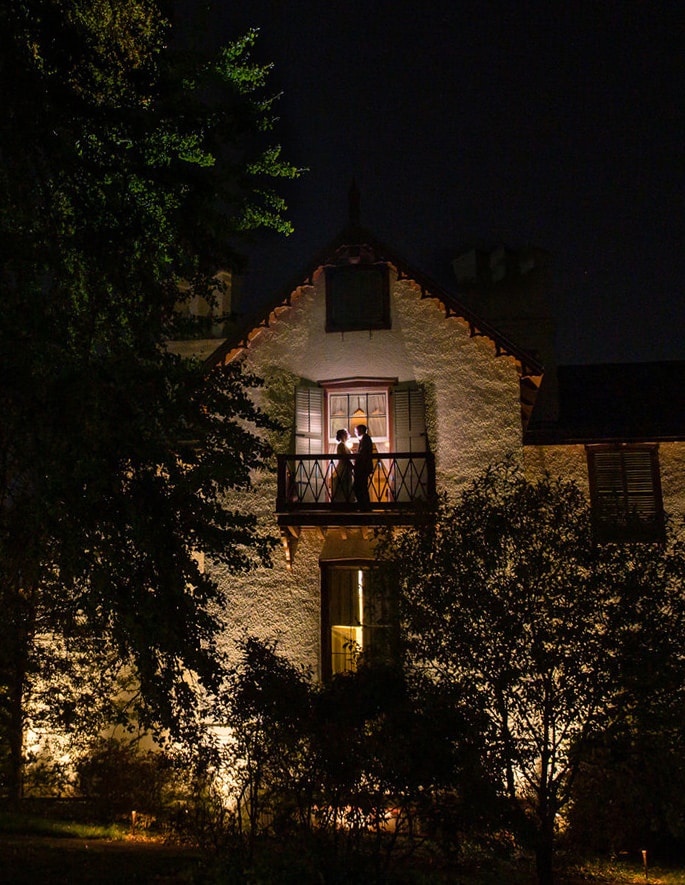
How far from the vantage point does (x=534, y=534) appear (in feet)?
29.6

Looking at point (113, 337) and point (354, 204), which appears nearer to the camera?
point (113, 337)

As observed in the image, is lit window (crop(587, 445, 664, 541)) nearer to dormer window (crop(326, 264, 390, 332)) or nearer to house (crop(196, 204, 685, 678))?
house (crop(196, 204, 685, 678))

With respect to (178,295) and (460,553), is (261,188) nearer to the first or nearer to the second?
(178,295)

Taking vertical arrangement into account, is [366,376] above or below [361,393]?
above

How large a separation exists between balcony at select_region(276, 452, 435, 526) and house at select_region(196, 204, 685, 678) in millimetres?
29

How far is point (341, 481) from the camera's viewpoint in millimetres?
14305

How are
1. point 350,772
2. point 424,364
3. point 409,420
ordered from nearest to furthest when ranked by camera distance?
point 350,772, point 409,420, point 424,364

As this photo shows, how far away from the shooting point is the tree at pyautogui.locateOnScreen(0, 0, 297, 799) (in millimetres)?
8164

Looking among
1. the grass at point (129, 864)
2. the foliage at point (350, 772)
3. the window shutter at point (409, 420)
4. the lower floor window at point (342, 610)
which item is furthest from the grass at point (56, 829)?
the window shutter at point (409, 420)

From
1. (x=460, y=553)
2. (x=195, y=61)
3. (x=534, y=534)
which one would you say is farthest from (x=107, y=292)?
(x=534, y=534)

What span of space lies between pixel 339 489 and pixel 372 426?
1.65 meters

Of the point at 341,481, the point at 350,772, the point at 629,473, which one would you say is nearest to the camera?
the point at 350,772

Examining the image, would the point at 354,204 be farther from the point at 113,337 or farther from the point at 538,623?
the point at 538,623

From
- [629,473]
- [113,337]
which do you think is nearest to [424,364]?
[629,473]
